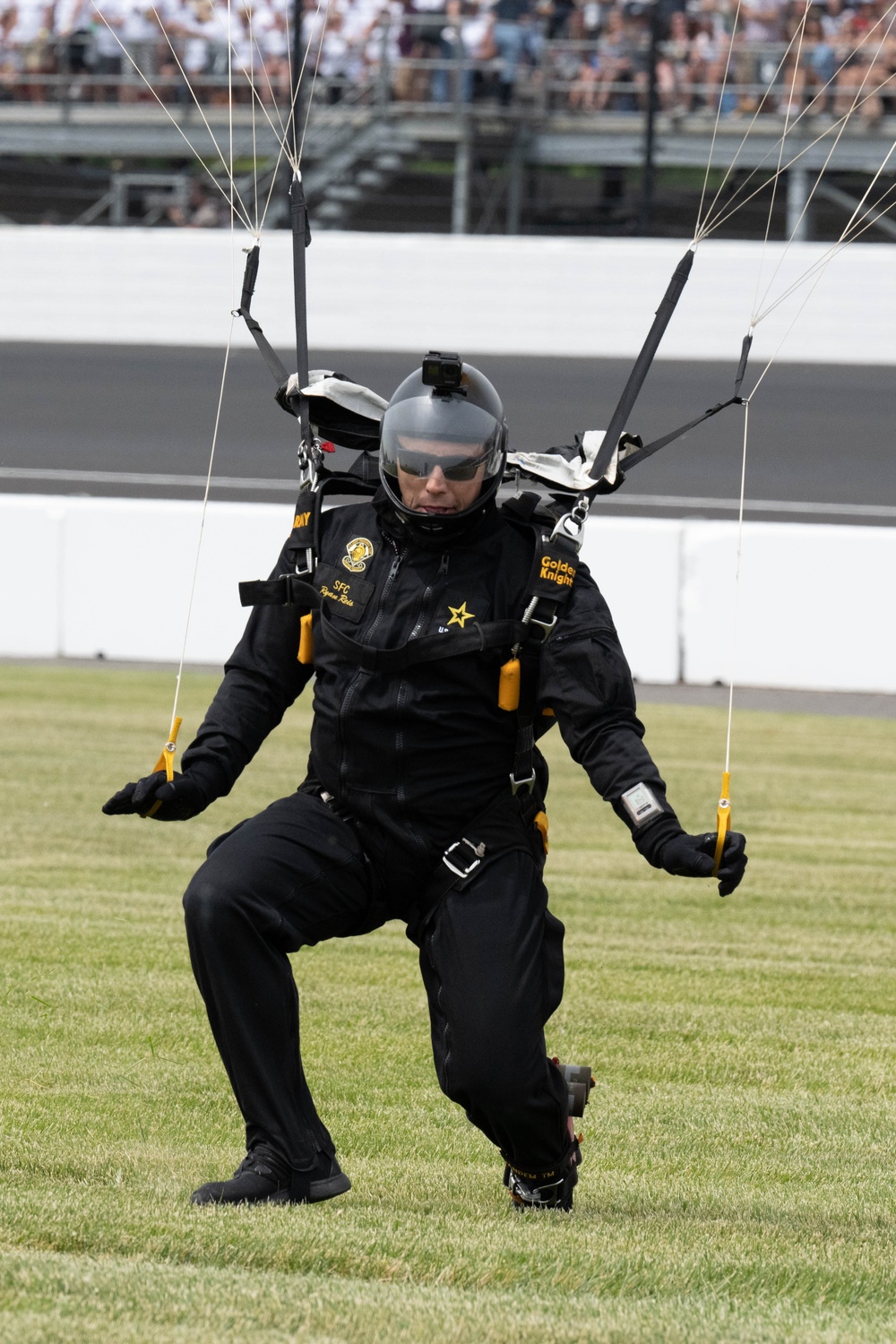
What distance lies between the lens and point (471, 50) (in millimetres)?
23312

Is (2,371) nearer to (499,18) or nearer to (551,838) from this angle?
(499,18)

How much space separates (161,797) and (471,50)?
20340mm

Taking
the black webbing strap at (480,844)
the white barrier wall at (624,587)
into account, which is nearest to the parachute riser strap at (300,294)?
the black webbing strap at (480,844)

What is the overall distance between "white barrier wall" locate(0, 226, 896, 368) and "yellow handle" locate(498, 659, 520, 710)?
60.2ft

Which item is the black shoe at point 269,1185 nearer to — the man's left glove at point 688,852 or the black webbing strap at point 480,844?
the black webbing strap at point 480,844

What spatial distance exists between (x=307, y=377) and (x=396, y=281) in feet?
61.4

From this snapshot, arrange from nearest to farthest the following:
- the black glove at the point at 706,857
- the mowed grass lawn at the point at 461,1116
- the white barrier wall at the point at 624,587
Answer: the mowed grass lawn at the point at 461,1116 < the black glove at the point at 706,857 < the white barrier wall at the point at 624,587

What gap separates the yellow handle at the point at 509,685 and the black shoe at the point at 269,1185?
3.80 ft

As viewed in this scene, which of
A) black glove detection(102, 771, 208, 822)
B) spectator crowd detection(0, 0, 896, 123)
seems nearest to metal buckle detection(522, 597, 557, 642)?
black glove detection(102, 771, 208, 822)

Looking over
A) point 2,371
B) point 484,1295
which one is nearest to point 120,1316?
point 484,1295

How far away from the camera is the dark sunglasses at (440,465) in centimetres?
463

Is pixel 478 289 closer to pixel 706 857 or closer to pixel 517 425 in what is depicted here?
pixel 517 425

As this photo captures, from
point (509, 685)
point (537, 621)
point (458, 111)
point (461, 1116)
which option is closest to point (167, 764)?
point (509, 685)

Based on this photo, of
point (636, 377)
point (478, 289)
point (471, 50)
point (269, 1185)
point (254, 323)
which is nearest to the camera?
point (269, 1185)
